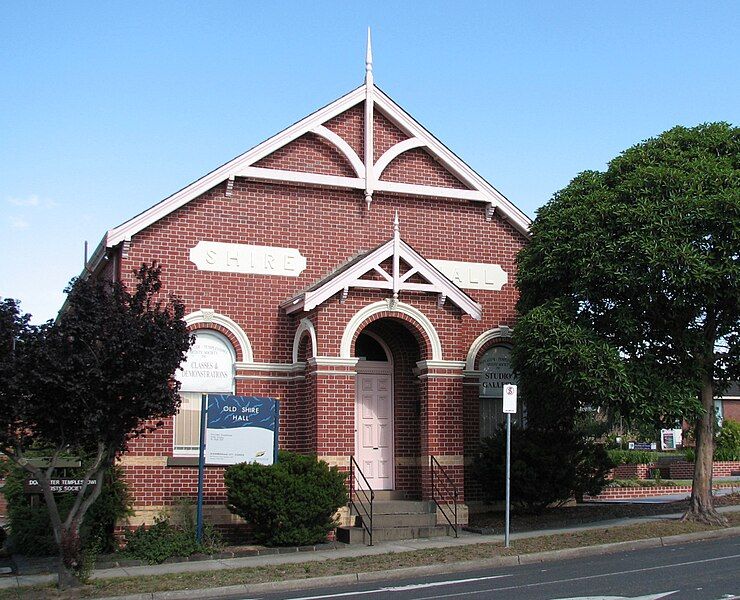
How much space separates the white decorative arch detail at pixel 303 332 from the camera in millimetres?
18281

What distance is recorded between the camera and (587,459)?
20.0 m

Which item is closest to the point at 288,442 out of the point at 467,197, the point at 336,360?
the point at 336,360

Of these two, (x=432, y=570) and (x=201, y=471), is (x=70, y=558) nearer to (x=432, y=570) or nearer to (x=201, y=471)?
(x=201, y=471)

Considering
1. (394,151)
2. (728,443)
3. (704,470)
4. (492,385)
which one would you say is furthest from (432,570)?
(728,443)

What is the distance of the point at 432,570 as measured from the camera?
46.0 ft

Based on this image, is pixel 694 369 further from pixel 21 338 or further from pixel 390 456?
pixel 21 338

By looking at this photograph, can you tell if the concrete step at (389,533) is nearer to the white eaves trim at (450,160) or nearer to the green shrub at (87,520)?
the green shrub at (87,520)

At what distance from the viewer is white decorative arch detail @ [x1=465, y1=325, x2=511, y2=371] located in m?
20.7

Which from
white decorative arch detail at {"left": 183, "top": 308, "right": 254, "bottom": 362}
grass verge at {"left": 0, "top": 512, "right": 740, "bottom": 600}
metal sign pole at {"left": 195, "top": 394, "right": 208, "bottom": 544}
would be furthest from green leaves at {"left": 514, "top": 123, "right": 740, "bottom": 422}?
metal sign pole at {"left": 195, "top": 394, "right": 208, "bottom": 544}

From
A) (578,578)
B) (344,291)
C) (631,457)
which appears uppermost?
(344,291)

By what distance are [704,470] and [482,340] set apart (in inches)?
211

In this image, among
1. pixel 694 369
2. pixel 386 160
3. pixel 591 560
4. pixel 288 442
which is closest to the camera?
pixel 591 560

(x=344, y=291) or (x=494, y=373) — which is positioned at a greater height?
(x=344, y=291)

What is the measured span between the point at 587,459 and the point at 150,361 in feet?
34.3
